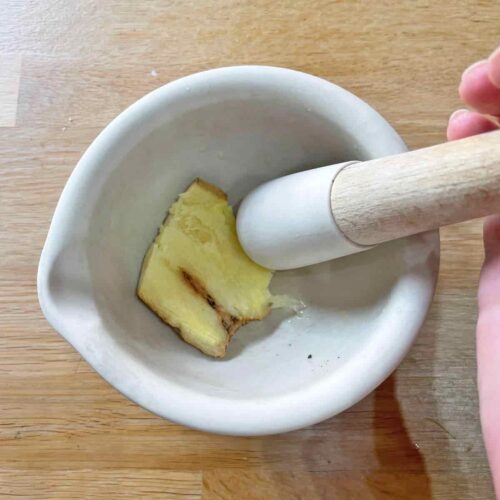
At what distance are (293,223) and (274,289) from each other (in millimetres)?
139

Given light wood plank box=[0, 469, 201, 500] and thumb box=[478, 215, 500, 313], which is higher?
thumb box=[478, 215, 500, 313]

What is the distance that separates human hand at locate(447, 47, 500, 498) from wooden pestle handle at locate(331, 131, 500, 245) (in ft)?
0.34

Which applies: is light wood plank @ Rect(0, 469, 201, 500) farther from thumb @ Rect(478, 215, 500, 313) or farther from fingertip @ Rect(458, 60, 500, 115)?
fingertip @ Rect(458, 60, 500, 115)

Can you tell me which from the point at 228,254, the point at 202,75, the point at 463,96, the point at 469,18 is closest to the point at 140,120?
the point at 202,75

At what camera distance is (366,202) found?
0.57 meters

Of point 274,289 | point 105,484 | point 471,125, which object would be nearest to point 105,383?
point 105,484

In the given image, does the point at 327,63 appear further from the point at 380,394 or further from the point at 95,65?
the point at 380,394

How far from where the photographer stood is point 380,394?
2.42ft

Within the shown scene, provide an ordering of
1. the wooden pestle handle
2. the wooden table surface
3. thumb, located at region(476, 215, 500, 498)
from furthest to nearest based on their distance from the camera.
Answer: the wooden table surface → thumb, located at region(476, 215, 500, 498) → the wooden pestle handle

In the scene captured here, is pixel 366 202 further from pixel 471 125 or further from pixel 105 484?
pixel 105 484

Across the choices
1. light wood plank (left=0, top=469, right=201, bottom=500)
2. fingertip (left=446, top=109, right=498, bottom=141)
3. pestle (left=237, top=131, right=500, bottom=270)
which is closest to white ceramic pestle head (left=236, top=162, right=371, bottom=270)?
pestle (left=237, top=131, right=500, bottom=270)

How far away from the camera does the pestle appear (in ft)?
1.66

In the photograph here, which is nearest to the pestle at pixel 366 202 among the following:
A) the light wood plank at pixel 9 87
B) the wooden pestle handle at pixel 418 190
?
the wooden pestle handle at pixel 418 190

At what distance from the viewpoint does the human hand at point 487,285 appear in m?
0.59
